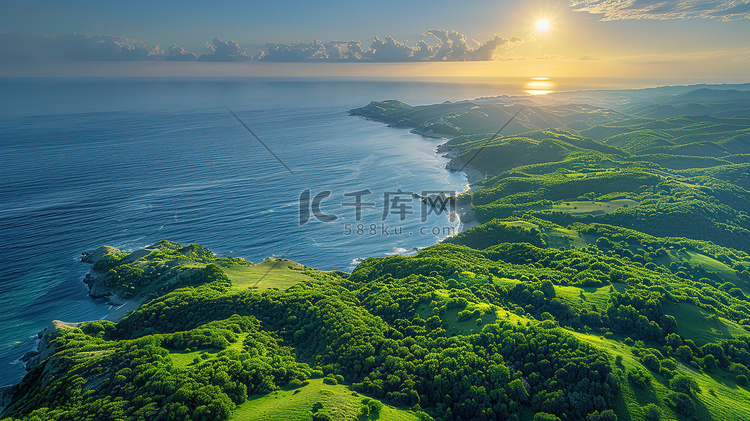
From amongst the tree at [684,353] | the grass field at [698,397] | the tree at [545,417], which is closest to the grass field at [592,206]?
the tree at [684,353]

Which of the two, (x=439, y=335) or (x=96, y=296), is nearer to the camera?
(x=439, y=335)

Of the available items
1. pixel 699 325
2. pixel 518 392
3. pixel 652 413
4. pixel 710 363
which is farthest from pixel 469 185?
pixel 652 413

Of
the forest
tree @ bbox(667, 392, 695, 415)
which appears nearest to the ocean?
the forest

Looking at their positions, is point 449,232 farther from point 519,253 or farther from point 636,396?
point 636,396

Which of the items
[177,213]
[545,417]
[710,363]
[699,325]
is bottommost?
[177,213]

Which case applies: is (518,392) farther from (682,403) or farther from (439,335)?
(682,403)

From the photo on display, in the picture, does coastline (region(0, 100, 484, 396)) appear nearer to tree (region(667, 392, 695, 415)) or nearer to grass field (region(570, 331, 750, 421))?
grass field (region(570, 331, 750, 421))

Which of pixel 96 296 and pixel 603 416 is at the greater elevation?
pixel 603 416

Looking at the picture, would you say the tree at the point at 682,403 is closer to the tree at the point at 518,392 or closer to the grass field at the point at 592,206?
the tree at the point at 518,392
